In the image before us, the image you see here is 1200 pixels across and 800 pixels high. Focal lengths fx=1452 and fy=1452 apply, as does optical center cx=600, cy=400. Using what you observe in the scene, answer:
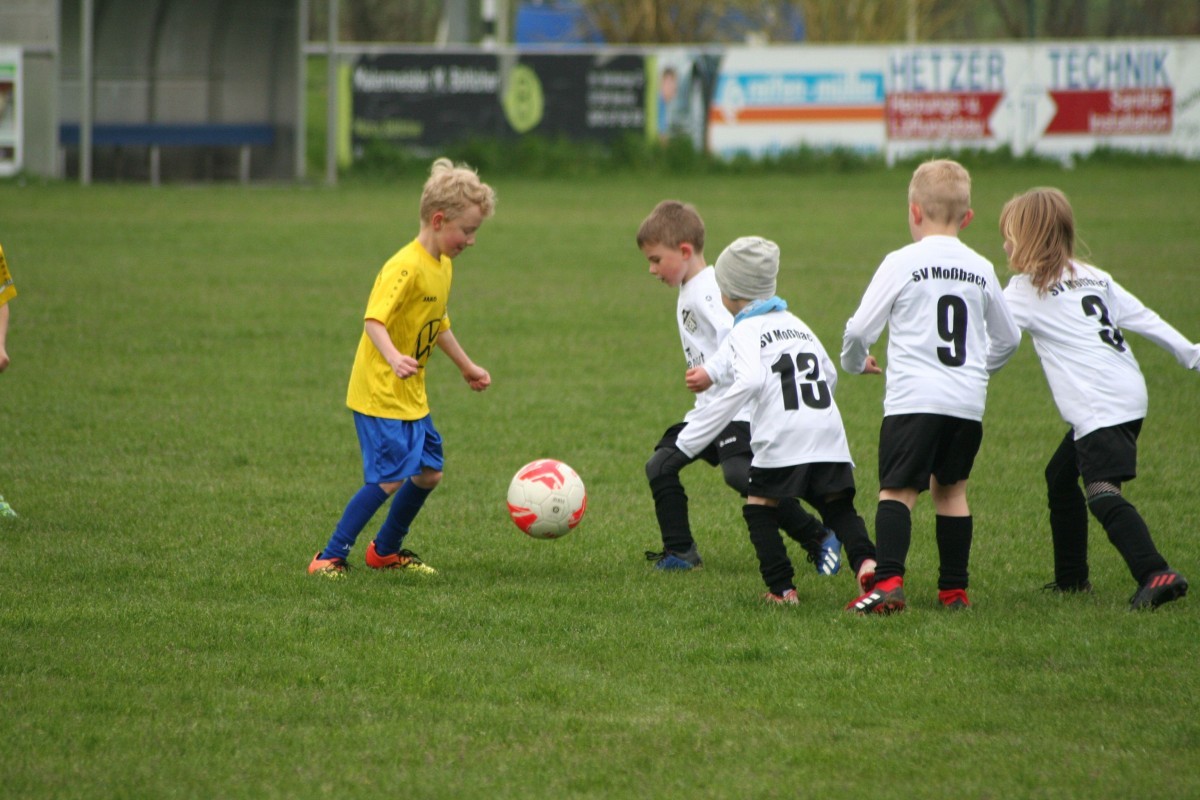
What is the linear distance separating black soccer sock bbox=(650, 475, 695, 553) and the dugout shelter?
20.0 m

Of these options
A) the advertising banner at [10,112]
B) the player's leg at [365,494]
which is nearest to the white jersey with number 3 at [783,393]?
the player's leg at [365,494]

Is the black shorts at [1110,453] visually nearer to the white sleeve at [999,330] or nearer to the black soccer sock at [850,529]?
the white sleeve at [999,330]

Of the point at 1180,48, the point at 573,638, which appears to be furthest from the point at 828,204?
the point at 573,638

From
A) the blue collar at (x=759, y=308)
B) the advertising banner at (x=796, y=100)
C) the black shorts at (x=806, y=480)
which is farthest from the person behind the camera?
the advertising banner at (x=796, y=100)

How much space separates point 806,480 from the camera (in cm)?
507

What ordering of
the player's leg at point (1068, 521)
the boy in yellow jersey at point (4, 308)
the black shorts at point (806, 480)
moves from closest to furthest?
the black shorts at point (806, 480)
the player's leg at point (1068, 521)
the boy in yellow jersey at point (4, 308)

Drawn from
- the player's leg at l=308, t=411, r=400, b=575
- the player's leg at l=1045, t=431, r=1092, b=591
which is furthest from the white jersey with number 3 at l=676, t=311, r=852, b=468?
the player's leg at l=308, t=411, r=400, b=575

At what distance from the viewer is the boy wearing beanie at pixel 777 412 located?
504 cm

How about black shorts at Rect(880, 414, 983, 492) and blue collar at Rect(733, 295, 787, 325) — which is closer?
black shorts at Rect(880, 414, 983, 492)

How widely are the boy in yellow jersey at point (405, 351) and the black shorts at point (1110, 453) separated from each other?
91.9 inches

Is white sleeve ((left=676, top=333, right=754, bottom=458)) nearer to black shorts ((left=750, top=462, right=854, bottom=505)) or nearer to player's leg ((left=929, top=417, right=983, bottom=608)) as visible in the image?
black shorts ((left=750, top=462, right=854, bottom=505))

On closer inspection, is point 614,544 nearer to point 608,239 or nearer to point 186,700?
point 186,700

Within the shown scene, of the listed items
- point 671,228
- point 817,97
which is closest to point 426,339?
point 671,228

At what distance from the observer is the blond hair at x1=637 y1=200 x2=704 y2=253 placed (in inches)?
223
